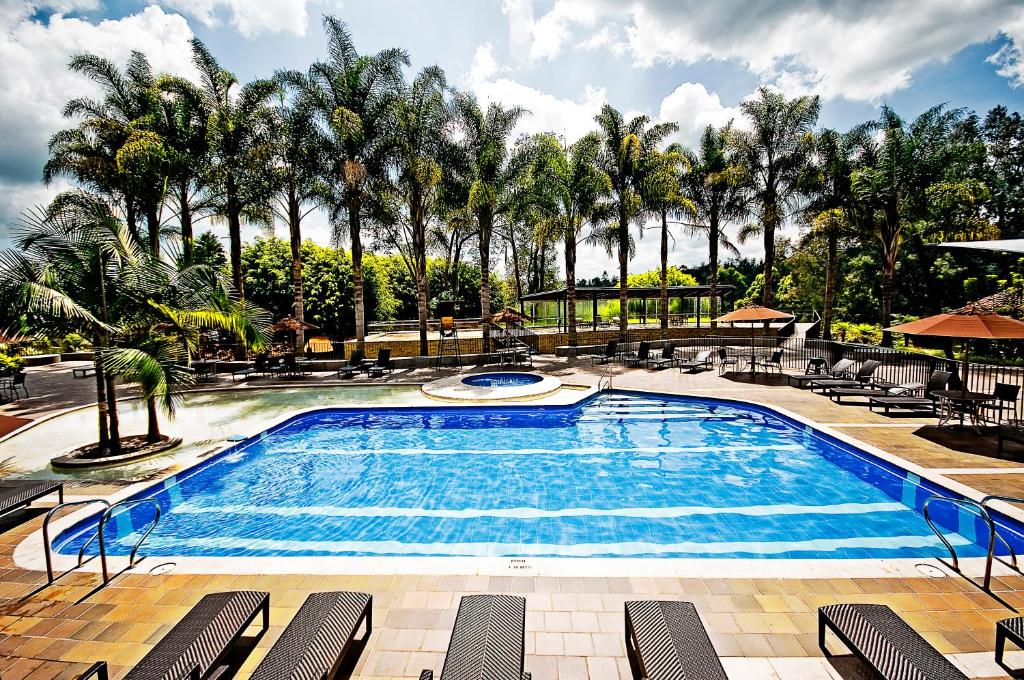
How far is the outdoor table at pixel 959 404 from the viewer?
8.06m

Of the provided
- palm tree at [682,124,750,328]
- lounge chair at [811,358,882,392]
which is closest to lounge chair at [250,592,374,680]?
lounge chair at [811,358,882,392]

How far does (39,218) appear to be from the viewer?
22.8 feet

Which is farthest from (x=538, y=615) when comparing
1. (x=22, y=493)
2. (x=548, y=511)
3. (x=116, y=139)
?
(x=116, y=139)

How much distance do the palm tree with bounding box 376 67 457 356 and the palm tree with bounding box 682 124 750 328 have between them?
1389 centimetres

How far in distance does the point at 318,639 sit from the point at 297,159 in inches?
735

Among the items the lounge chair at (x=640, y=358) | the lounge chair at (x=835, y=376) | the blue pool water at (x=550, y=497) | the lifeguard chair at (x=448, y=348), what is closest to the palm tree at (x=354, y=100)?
the lifeguard chair at (x=448, y=348)

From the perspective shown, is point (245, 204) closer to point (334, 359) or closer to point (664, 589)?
point (334, 359)

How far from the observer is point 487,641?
282 cm

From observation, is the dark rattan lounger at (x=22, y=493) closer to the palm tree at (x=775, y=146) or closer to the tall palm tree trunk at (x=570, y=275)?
the tall palm tree trunk at (x=570, y=275)

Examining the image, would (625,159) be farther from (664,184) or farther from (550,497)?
(550,497)

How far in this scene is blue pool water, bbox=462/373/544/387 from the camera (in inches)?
593

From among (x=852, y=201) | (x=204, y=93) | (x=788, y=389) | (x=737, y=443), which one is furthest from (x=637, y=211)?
(x=204, y=93)

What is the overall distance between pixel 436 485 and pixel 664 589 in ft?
14.5

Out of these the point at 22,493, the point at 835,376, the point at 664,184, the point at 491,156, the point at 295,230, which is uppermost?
the point at 491,156
